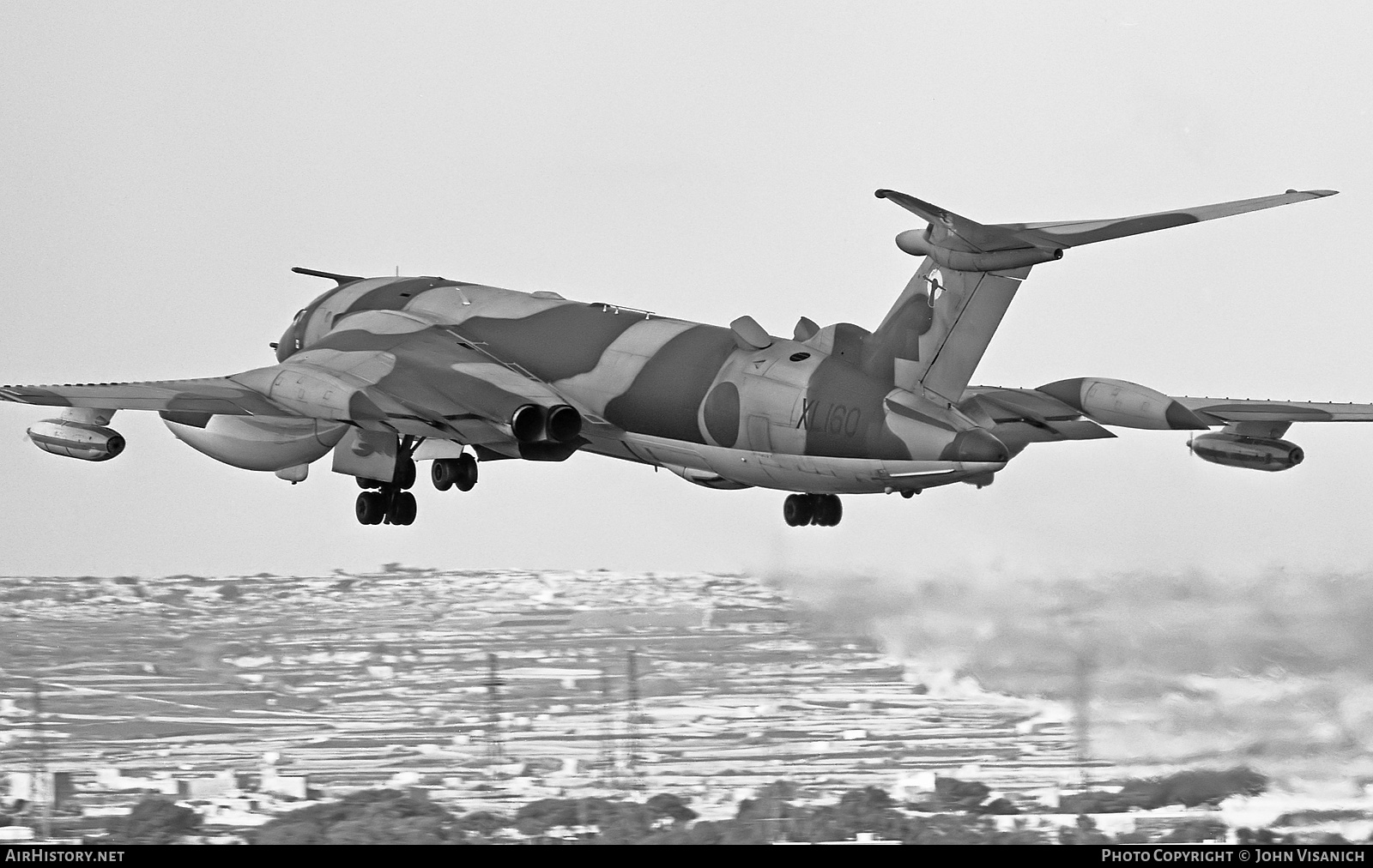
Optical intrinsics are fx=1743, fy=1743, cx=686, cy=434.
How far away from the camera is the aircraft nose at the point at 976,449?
20297 millimetres

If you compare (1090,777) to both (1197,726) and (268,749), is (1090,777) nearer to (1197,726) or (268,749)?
(1197,726)

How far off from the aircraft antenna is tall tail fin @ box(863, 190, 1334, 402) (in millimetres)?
30320

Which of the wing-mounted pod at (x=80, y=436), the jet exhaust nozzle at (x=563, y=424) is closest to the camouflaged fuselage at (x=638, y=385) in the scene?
the jet exhaust nozzle at (x=563, y=424)

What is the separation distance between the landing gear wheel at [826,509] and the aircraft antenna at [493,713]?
84.7 ft

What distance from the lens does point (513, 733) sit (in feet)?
168

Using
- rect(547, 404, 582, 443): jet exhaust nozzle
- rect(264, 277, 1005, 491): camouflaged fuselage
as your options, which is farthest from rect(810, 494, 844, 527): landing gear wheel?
rect(547, 404, 582, 443): jet exhaust nozzle

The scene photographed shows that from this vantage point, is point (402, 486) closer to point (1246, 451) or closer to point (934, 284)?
point (934, 284)

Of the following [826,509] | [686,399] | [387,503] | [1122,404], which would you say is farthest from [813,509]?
[387,503]

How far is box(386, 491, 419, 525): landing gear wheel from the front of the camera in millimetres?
27344

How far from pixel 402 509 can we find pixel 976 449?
10627mm

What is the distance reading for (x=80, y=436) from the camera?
2653 centimetres

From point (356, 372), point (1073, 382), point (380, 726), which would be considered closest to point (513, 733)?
point (380, 726)

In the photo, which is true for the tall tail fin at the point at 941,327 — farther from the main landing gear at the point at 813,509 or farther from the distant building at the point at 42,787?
the distant building at the point at 42,787

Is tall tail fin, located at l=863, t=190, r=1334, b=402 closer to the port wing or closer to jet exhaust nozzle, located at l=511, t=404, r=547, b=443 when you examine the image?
jet exhaust nozzle, located at l=511, t=404, r=547, b=443
